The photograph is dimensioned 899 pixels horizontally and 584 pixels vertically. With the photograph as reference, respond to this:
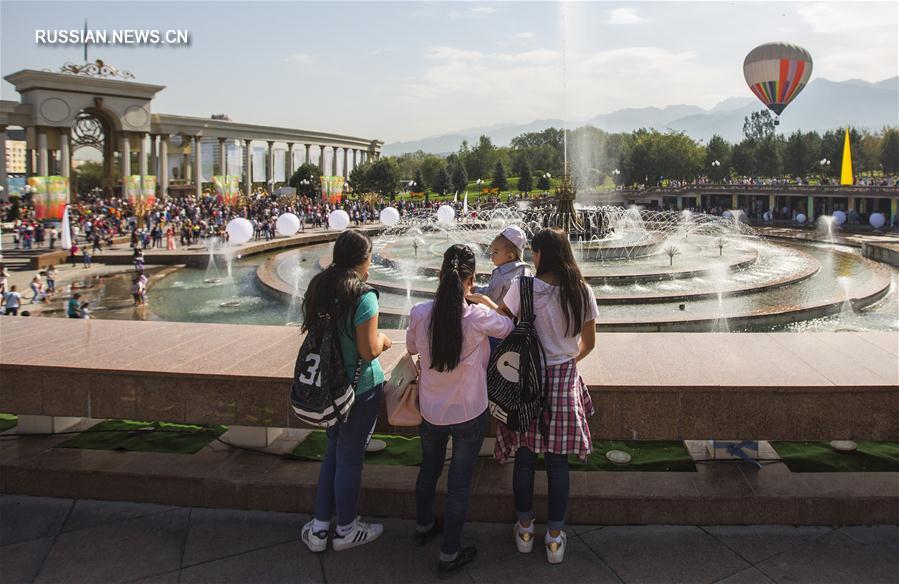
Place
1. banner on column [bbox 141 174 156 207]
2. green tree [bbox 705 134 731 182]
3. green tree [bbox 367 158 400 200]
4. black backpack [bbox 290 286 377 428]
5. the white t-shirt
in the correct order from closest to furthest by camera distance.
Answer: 1. black backpack [bbox 290 286 377 428]
2. the white t-shirt
3. banner on column [bbox 141 174 156 207]
4. green tree [bbox 367 158 400 200]
5. green tree [bbox 705 134 731 182]

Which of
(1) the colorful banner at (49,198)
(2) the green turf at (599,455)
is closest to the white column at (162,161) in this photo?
(1) the colorful banner at (49,198)

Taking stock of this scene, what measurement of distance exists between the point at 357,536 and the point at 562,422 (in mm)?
1346

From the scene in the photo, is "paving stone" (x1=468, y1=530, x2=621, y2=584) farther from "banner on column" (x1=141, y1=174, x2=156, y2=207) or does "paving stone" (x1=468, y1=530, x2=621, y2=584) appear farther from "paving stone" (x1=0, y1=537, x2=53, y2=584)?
Answer: "banner on column" (x1=141, y1=174, x2=156, y2=207)

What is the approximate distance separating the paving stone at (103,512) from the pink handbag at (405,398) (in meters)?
1.76

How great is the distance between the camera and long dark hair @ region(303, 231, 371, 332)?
141 inches

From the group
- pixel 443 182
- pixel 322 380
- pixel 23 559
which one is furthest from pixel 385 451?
pixel 443 182

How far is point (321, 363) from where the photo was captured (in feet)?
11.7

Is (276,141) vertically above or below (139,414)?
above

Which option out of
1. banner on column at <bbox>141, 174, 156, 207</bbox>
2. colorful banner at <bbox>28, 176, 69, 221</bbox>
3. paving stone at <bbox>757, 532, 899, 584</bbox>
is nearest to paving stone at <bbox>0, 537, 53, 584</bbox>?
paving stone at <bbox>757, 532, 899, 584</bbox>

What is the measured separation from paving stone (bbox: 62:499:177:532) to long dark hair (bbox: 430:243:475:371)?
2.25 metres

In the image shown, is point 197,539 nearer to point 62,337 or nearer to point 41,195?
point 62,337

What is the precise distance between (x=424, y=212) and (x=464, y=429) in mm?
43750

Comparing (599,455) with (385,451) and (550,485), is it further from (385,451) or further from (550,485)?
(385,451)

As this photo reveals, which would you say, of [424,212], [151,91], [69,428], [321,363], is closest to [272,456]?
[321,363]
